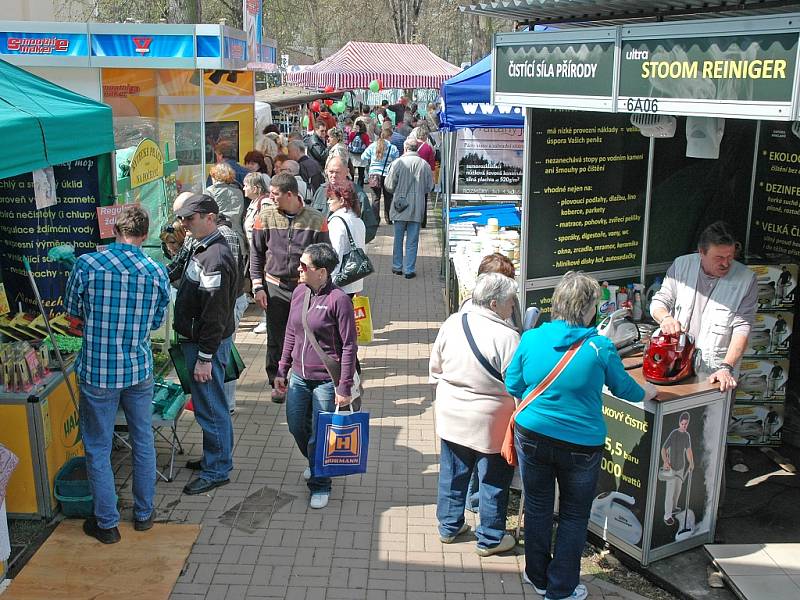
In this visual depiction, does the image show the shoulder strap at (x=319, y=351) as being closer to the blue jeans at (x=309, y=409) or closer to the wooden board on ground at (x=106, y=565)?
the blue jeans at (x=309, y=409)

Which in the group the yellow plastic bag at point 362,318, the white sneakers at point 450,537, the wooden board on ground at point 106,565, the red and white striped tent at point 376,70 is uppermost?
the red and white striped tent at point 376,70

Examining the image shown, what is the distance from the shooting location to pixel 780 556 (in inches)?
186

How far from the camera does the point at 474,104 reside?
30.1 feet

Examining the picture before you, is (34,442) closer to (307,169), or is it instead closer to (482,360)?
(482,360)

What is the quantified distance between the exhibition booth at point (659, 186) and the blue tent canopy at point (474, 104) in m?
2.33

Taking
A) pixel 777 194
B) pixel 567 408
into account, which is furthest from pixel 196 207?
pixel 777 194

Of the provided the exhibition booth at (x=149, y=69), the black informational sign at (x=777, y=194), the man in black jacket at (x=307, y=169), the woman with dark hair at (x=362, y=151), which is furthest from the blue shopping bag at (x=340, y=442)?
the woman with dark hair at (x=362, y=151)

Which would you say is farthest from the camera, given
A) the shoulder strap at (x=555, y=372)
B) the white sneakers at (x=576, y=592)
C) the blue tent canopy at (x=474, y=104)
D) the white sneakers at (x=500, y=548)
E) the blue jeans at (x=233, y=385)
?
the blue tent canopy at (x=474, y=104)

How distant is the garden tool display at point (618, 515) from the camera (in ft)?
15.1

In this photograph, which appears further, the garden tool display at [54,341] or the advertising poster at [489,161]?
the advertising poster at [489,161]

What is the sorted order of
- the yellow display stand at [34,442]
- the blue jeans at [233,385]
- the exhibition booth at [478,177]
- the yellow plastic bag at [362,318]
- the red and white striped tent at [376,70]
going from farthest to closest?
1. the red and white striped tent at [376,70]
2. the exhibition booth at [478,177]
3. the yellow plastic bag at [362,318]
4. the blue jeans at [233,385]
5. the yellow display stand at [34,442]

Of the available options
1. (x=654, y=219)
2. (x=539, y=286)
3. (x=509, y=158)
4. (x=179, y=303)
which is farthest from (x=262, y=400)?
(x=509, y=158)

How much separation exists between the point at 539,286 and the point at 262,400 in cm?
268

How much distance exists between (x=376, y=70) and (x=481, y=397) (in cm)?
1921
